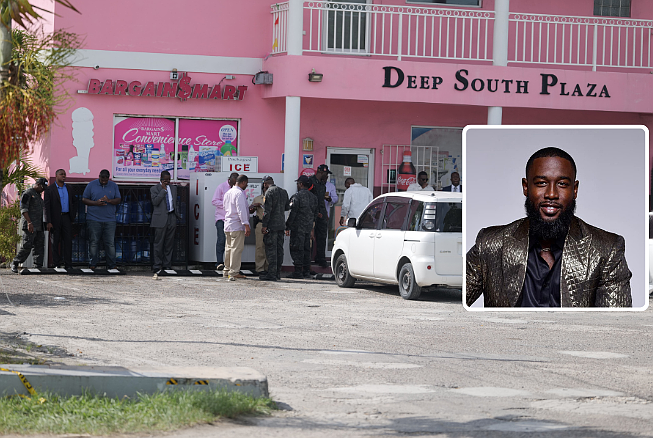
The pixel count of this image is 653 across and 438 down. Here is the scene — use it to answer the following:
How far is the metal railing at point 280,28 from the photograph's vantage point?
19.0 m

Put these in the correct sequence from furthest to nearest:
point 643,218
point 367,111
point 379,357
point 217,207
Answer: point 367,111
point 217,207
point 379,357
point 643,218

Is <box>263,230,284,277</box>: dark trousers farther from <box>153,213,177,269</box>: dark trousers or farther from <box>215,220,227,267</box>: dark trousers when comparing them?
<box>153,213,177,269</box>: dark trousers

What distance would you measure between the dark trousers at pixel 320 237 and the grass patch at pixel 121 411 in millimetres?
Answer: 11918

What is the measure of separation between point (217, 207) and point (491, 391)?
11.0 metres

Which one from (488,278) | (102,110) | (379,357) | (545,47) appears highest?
(545,47)

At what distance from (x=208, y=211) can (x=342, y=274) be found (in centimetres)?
334

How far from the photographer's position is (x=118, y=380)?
6.41 metres

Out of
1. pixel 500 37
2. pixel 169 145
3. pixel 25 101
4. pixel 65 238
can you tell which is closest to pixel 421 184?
pixel 500 37

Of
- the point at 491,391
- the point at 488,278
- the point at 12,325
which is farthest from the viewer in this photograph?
the point at 12,325

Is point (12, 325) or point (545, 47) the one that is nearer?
point (12, 325)

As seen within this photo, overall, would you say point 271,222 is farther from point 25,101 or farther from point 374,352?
point 25,101

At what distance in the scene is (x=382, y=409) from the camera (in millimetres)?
6598

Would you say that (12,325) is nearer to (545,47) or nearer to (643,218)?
(643,218)

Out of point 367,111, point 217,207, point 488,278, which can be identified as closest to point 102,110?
point 217,207
